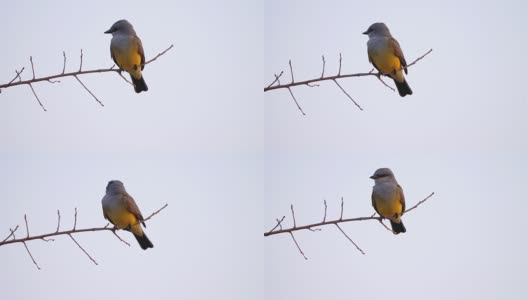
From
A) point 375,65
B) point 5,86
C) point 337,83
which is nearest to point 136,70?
point 375,65

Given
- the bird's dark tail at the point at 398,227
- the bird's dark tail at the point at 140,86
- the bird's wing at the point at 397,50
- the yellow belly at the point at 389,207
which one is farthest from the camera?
the bird's wing at the point at 397,50

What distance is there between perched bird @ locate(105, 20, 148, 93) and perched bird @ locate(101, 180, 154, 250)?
2.41ft

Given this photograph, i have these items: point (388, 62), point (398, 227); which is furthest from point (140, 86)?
point (398, 227)

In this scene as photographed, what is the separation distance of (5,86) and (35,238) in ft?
1.59

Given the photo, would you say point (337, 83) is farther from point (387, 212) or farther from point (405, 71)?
point (405, 71)

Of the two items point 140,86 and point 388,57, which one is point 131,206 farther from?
point 388,57

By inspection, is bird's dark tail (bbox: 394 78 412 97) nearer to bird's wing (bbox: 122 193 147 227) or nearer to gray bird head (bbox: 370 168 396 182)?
gray bird head (bbox: 370 168 396 182)

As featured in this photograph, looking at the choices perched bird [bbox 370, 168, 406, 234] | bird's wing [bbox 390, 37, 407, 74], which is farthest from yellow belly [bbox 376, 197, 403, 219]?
bird's wing [bbox 390, 37, 407, 74]

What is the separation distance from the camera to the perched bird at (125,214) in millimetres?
4312

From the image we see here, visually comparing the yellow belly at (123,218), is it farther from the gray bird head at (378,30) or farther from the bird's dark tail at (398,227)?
the gray bird head at (378,30)

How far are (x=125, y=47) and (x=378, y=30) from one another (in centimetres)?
160

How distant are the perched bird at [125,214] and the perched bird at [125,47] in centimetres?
74

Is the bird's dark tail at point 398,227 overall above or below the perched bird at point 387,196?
below

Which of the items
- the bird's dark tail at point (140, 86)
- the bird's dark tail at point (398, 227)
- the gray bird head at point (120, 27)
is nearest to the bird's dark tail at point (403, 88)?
the bird's dark tail at point (398, 227)
